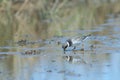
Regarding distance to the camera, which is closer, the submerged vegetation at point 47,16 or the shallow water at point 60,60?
the shallow water at point 60,60

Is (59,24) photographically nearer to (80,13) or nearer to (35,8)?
(80,13)

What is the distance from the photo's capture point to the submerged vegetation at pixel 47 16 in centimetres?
1571

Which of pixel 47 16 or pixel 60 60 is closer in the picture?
pixel 60 60

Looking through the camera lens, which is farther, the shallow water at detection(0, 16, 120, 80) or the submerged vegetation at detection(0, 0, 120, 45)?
the submerged vegetation at detection(0, 0, 120, 45)

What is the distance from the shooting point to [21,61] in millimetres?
10344

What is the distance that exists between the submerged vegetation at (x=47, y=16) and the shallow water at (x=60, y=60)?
186 centimetres

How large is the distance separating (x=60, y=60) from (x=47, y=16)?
29.0 feet

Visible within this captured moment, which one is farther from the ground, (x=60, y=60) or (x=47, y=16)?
(x=47, y=16)

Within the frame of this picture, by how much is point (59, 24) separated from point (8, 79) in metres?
Result: 8.35

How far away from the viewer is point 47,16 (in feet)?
62.2

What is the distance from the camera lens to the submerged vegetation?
15711mm

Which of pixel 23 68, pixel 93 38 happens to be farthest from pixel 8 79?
pixel 93 38

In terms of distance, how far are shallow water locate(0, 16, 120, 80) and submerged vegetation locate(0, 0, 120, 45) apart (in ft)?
6.11

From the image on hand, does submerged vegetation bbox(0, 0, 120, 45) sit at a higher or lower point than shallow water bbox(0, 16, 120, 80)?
higher
